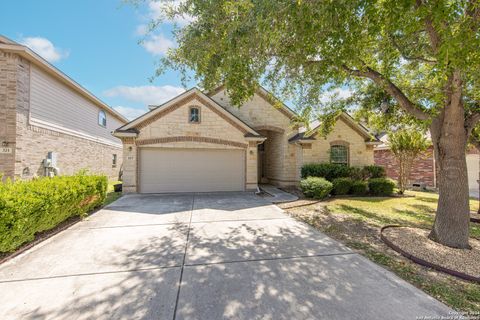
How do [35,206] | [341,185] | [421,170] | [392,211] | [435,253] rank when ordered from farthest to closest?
A: [421,170], [341,185], [392,211], [35,206], [435,253]

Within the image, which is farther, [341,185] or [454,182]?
[341,185]

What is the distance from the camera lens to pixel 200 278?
3555 millimetres

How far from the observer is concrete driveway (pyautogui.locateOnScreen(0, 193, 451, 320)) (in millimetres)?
2814

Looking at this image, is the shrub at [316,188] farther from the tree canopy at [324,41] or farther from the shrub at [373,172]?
the tree canopy at [324,41]

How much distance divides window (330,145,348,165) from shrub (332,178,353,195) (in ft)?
7.77

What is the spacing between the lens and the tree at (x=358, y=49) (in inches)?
149

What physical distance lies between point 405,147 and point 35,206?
652 inches

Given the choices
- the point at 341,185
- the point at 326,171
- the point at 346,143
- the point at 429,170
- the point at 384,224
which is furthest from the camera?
the point at 429,170

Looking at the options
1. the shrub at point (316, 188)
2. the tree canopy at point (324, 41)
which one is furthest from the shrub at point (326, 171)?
the tree canopy at point (324, 41)

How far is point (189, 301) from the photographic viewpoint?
2969mm

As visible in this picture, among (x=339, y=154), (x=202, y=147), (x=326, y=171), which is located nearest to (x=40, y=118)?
(x=202, y=147)

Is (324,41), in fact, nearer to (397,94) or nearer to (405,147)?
(397,94)

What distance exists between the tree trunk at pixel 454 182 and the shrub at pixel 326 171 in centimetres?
719

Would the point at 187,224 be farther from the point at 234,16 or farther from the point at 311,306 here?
the point at 234,16
